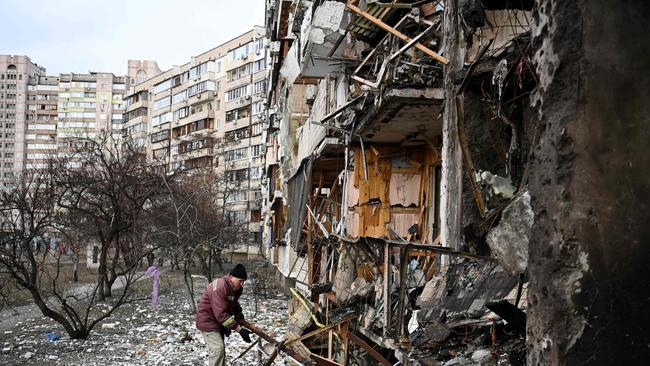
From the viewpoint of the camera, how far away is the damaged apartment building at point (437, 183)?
270 cm

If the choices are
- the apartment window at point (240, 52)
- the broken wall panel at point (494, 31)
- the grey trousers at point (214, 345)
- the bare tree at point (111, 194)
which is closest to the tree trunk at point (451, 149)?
the broken wall panel at point (494, 31)

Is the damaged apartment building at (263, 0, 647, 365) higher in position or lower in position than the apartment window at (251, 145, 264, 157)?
lower

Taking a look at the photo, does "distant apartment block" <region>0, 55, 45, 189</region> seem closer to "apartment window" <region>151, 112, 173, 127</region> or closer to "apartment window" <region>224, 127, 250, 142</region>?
"apartment window" <region>151, 112, 173, 127</region>

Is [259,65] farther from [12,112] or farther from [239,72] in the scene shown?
[12,112]

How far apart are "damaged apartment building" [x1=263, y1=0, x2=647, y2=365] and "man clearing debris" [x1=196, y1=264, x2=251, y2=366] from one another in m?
0.88

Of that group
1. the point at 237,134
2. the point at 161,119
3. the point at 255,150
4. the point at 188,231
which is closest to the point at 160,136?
the point at 161,119

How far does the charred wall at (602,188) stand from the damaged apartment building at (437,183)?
0.09 ft

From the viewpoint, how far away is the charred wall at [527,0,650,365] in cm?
215

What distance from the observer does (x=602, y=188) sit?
219 centimetres

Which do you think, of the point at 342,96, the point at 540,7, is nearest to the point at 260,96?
the point at 342,96

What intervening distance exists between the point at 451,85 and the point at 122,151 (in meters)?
17.0

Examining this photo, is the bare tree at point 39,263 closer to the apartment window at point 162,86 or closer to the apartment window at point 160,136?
the apartment window at point 160,136

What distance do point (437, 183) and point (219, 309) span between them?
4823mm

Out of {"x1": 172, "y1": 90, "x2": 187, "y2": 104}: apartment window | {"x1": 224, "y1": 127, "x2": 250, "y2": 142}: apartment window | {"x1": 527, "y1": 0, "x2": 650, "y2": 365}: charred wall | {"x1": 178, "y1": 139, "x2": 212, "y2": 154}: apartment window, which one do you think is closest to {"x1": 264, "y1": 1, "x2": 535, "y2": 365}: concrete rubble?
{"x1": 527, "y1": 0, "x2": 650, "y2": 365}: charred wall
